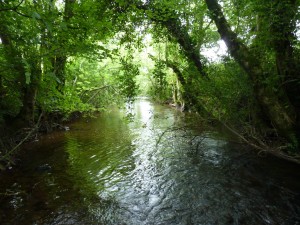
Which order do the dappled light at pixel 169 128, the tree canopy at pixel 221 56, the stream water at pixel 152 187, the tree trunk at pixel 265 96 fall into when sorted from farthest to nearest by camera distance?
the tree trunk at pixel 265 96 < the tree canopy at pixel 221 56 < the dappled light at pixel 169 128 < the stream water at pixel 152 187

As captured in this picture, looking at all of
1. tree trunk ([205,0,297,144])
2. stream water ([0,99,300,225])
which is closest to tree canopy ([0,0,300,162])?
tree trunk ([205,0,297,144])

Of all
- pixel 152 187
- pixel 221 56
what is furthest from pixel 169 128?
pixel 221 56

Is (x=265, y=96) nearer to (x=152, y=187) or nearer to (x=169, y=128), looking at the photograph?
(x=169, y=128)

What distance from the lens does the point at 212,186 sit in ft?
25.2

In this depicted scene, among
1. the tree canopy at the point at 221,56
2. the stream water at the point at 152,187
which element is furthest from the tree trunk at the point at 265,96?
the stream water at the point at 152,187

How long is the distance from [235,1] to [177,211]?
7.50 meters

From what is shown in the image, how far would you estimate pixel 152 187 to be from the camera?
794 centimetres

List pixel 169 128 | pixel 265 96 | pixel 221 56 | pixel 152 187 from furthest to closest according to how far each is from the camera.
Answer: pixel 169 128
pixel 221 56
pixel 265 96
pixel 152 187

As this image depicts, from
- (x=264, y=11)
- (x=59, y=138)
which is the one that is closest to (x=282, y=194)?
(x=264, y=11)

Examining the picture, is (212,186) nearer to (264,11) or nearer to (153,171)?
(153,171)

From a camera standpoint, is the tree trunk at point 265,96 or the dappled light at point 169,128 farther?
the tree trunk at point 265,96

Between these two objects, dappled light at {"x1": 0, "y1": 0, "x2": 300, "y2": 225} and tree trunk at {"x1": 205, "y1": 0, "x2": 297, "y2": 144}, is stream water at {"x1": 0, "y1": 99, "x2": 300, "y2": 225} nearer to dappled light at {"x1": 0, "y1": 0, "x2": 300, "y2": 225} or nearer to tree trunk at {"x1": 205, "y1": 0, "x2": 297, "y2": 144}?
dappled light at {"x1": 0, "y1": 0, "x2": 300, "y2": 225}

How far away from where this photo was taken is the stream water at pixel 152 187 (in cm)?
620

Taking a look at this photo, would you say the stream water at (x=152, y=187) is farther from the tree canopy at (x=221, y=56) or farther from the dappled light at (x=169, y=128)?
the tree canopy at (x=221, y=56)
